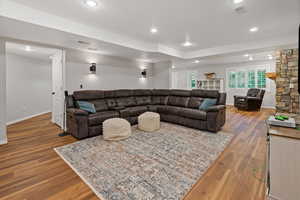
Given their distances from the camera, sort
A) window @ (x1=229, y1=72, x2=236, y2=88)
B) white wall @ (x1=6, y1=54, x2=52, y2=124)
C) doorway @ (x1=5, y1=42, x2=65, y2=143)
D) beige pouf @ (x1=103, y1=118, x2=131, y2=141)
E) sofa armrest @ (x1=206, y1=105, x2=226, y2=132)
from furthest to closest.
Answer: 1. window @ (x1=229, y1=72, x2=236, y2=88)
2. white wall @ (x1=6, y1=54, x2=52, y2=124)
3. doorway @ (x1=5, y1=42, x2=65, y2=143)
4. sofa armrest @ (x1=206, y1=105, x2=226, y2=132)
5. beige pouf @ (x1=103, y1=118, x2=131, y2=141)

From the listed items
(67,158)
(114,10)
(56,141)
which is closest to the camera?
(67,158)

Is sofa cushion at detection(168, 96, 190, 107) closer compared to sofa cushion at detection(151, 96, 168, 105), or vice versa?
sofa cushion at detection(168, 96, 190, 107)

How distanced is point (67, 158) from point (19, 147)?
4.05 ft

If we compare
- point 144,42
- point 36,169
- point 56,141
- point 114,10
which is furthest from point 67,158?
point 144,42

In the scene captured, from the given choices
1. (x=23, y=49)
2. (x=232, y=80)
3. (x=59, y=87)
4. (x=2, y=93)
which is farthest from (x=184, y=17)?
(x=232, y=80)

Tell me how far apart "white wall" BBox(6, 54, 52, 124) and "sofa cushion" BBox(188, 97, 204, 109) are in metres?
5.49

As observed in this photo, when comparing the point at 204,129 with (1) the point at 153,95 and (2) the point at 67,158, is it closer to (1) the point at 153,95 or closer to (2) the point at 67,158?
(1) the point at 153,95

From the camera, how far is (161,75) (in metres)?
6.15

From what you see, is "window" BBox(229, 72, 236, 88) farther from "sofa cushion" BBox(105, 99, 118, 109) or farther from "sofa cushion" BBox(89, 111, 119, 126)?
"sofa cushion" BBox(89, 111, 119, 126)

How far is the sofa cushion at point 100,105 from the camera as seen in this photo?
12.7 ft

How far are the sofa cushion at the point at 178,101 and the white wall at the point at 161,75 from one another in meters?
1.18

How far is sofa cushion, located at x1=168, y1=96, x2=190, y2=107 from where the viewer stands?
4498 mm

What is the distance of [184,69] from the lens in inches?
384

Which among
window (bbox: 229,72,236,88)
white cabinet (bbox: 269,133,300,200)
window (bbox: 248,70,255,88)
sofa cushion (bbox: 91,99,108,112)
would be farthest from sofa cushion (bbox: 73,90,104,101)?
window (bbox: 248,70,255,88)
